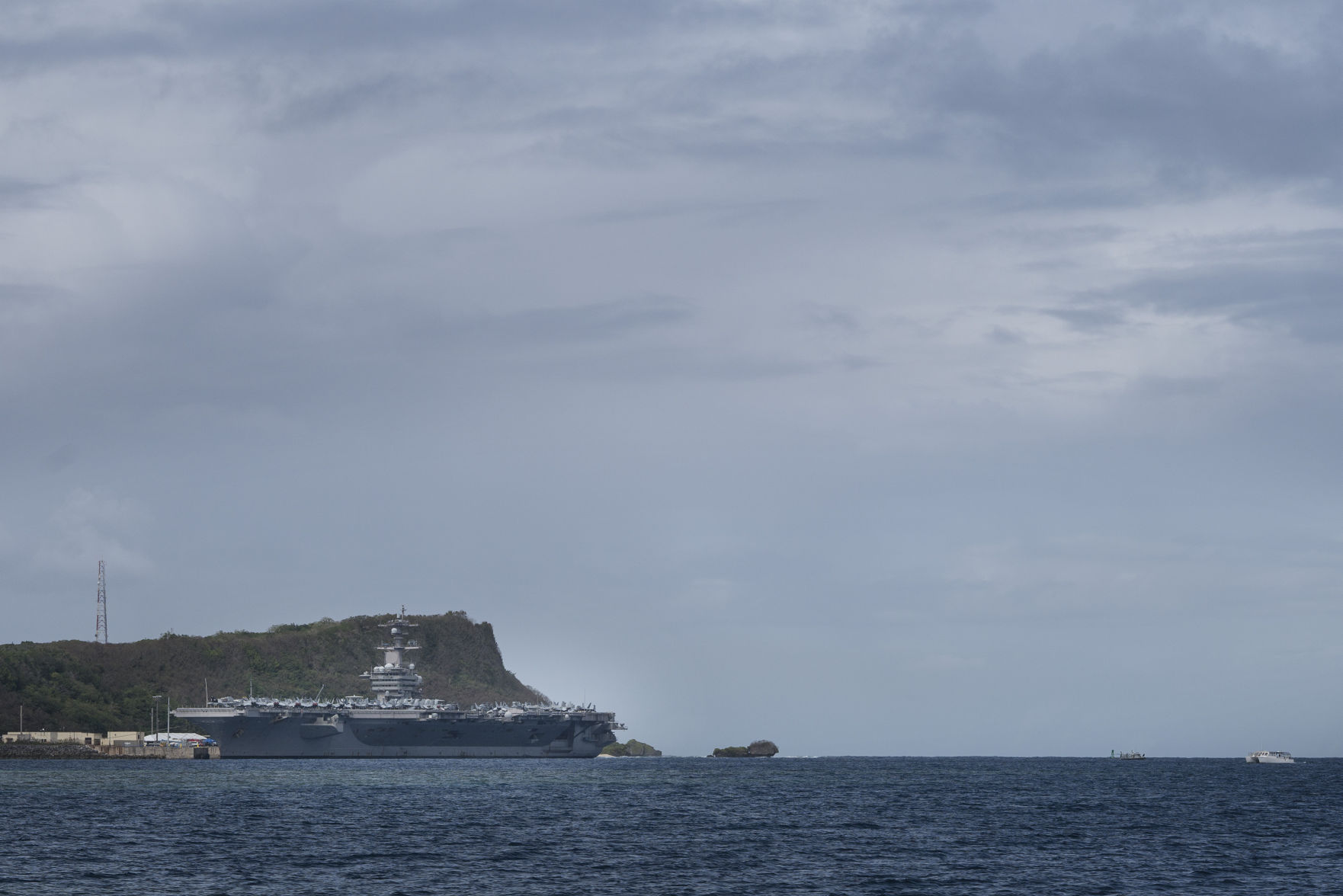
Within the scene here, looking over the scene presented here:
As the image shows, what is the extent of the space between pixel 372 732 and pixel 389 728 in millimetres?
2016

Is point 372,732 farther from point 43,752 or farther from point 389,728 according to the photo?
point 43,752

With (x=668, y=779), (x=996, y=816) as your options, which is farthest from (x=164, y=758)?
(x=996, y=816)

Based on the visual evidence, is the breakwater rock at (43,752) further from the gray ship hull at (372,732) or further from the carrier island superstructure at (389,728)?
the gray ship hull at (372,732)

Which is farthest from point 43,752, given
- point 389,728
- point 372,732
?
point 389,728

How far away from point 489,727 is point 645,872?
121 meters

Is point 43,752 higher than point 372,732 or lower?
lower

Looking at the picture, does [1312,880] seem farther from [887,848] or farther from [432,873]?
[432,873]

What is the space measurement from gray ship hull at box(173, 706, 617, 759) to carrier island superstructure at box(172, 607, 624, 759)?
9 cm

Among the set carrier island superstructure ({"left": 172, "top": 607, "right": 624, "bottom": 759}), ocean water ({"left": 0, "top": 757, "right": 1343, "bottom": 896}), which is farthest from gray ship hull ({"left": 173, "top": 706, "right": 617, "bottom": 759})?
ocean water ({"left": 0, "top": 757, "right": 1343, "bottom": 896})

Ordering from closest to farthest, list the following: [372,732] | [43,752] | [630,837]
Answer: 1. [630,837]
2. [372,732]
3. [43,752]

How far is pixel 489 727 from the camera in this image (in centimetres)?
17075

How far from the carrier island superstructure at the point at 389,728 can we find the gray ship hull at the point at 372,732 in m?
0.09

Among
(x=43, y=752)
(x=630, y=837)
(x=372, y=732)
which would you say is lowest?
(x=43, y=752)

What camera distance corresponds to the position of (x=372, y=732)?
162 metres
